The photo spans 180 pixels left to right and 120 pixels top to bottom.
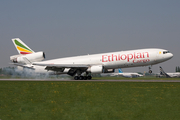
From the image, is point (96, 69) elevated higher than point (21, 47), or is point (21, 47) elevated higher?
point (21, 47)

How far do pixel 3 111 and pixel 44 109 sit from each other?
225cm

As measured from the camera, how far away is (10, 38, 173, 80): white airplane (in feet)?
132

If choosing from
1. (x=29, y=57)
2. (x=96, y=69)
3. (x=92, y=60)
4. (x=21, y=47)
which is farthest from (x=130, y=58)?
(x=21, y=47)

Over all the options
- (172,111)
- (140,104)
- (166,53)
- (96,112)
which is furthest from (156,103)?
(166,53)

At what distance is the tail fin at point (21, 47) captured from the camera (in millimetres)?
49188

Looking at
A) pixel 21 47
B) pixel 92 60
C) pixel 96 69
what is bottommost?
pixel 96 69

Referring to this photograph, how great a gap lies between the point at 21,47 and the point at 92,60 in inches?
684

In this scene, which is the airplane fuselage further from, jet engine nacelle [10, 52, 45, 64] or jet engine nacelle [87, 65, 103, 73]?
jet engine nacelle [10, 52, 45, 64]

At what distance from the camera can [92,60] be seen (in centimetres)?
4416

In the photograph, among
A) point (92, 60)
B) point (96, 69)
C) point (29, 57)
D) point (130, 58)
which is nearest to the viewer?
point (130, 58)

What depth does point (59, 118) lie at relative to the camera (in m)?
10.7

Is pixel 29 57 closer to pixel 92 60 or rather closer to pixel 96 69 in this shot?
pixel 92 60

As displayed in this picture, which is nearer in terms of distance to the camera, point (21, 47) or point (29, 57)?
point (29, 57)

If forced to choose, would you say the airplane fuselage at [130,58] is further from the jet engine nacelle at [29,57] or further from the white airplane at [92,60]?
the jet engine nacelle at [29,57]
